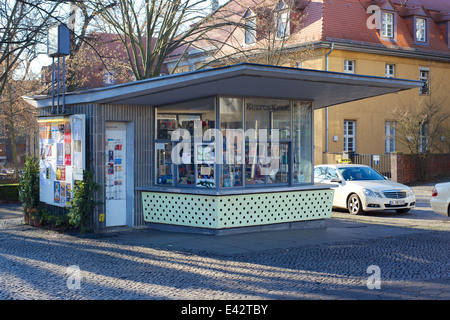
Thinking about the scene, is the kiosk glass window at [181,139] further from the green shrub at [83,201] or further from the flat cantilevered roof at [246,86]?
the green shrub at [83,201]

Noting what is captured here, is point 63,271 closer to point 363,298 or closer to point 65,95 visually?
point 363,298

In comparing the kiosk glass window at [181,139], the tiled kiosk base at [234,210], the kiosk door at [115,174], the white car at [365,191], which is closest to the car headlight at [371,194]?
the white car at [365,191]

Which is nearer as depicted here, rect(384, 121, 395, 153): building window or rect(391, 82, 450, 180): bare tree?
Result: rect(391, 82, 450, 180): bare tree

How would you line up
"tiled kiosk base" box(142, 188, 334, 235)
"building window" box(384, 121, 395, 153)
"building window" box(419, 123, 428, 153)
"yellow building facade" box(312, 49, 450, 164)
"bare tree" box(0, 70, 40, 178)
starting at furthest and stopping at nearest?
"building window" box(384, 121, 395, 153) → "bare tree" box(0, 70, 40, 178) → "yellow building facade" box(312, 49, 450, 164) → "building window" box(419, 123, 428, 153) → "tiled kiosk base" box(142, 188, 334, 235)

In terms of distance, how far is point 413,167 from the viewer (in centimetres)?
2816

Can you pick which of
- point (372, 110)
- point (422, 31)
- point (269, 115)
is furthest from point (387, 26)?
point (269, 115)

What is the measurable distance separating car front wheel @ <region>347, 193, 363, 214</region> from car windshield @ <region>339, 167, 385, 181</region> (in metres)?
0.82

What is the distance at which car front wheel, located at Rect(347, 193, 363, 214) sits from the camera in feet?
55.0

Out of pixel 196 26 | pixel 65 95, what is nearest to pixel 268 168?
pixel 65 95

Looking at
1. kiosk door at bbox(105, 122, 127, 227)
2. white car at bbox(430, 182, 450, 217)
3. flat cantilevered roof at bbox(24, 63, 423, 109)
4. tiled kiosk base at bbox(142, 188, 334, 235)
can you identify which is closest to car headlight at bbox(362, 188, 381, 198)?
white car at bbox(430, 182, 450, 217)

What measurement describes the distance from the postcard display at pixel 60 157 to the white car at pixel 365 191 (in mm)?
8406

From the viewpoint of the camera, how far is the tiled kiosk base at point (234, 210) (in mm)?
11739

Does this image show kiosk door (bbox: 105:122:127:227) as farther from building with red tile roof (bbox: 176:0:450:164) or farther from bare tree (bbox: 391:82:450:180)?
bare tree (bbox: 391:82:450:180)

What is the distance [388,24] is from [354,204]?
20.0m
